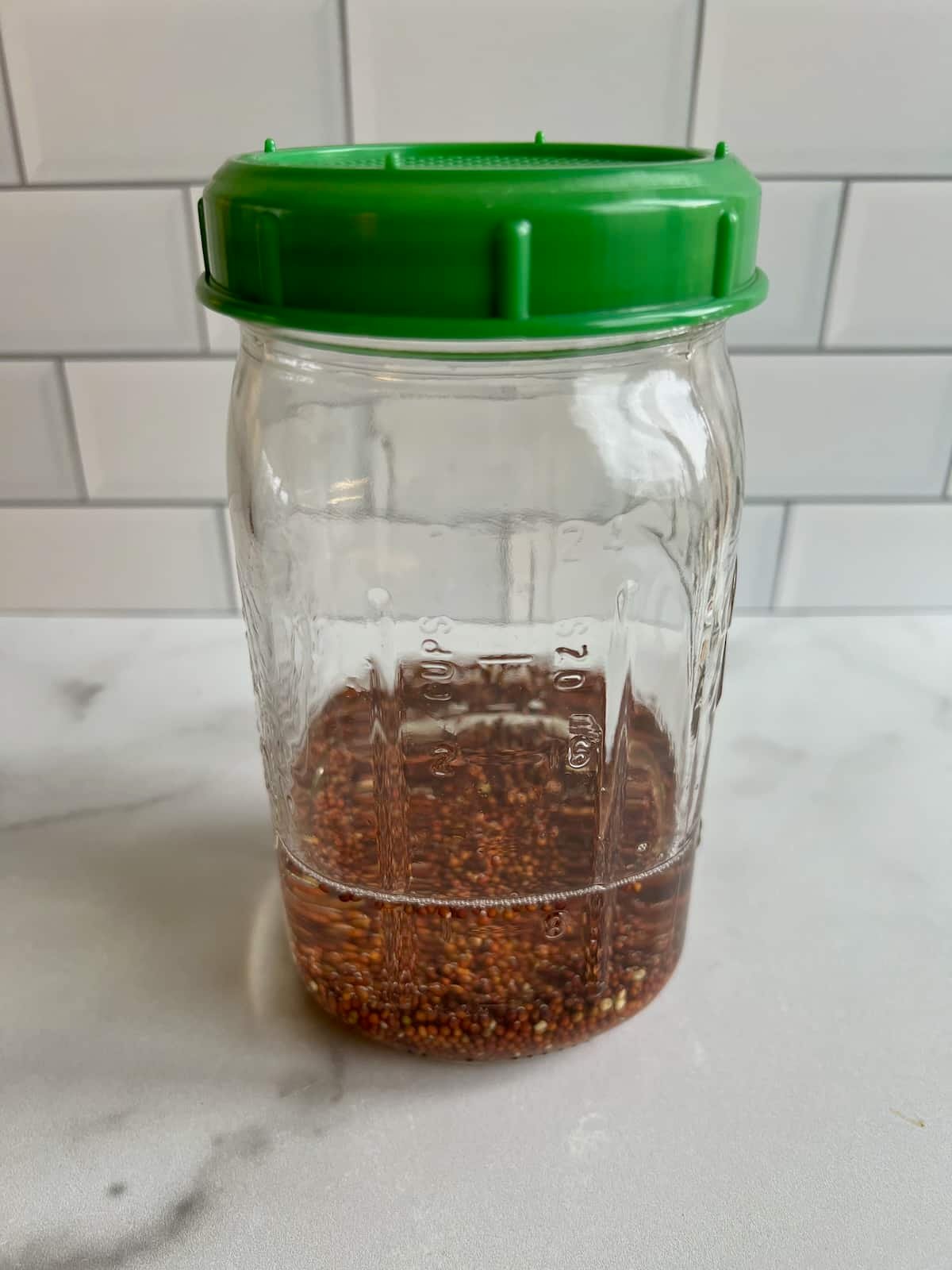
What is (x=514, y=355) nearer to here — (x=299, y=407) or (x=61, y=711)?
(x=299, y=407)

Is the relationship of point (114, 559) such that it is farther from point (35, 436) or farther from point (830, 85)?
point (830, 85)

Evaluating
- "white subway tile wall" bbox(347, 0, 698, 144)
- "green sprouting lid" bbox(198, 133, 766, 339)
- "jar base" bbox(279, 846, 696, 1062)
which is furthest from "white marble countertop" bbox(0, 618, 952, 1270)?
"white subway tile wall" bbox(347, 0, 698, 144)

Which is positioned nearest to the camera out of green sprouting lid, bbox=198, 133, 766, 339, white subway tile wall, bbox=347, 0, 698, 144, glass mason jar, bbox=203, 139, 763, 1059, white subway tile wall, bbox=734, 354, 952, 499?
green sprouting lid, bbox=198, 133, 766, 339

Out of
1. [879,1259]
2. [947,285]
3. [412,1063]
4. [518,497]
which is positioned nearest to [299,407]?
[518,497]

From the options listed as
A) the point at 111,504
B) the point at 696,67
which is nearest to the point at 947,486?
the point at 696,67

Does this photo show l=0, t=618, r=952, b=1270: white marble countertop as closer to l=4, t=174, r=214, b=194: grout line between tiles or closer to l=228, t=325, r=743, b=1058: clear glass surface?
l=228, t=325, r=743, b=1058: clear glass surface

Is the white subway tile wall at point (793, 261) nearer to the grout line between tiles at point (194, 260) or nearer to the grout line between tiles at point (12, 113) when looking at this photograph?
the grout line between tiles at point (194, 260)
